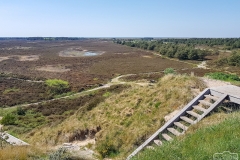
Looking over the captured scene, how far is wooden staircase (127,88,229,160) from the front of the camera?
8.93m

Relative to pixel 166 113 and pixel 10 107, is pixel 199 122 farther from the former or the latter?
pixel 10 107

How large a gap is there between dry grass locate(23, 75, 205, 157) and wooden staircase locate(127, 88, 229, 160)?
2.97 feet

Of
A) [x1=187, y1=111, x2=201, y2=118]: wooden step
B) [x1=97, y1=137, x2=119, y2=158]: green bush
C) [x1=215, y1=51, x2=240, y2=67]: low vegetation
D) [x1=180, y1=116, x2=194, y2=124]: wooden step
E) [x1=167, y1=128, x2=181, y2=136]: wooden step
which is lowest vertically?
[x1=215, y1=51, x2=240, y2=67]: low vegetation

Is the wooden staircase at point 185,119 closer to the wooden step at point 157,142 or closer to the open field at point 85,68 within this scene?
the wooden step at point 157,142

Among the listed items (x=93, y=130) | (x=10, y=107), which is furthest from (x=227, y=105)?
(x=10, y=107)

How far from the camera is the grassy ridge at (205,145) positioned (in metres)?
5.47

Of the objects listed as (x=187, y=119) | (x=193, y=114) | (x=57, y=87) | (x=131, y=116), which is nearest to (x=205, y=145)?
(x=187, y=119)

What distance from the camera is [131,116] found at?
1271cm

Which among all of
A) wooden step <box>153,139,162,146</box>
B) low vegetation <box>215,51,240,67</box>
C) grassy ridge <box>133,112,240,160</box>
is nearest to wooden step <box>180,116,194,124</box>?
wooden step <box>153,139,162,146</box>

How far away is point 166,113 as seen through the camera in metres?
11.1

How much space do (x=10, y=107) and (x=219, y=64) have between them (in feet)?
203

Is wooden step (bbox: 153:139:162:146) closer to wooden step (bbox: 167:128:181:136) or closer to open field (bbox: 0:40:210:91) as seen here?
wooden step (bbox: 167:128:181:136)

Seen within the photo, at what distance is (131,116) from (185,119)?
3805mm

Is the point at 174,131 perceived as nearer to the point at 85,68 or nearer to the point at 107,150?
the point at 107,150
